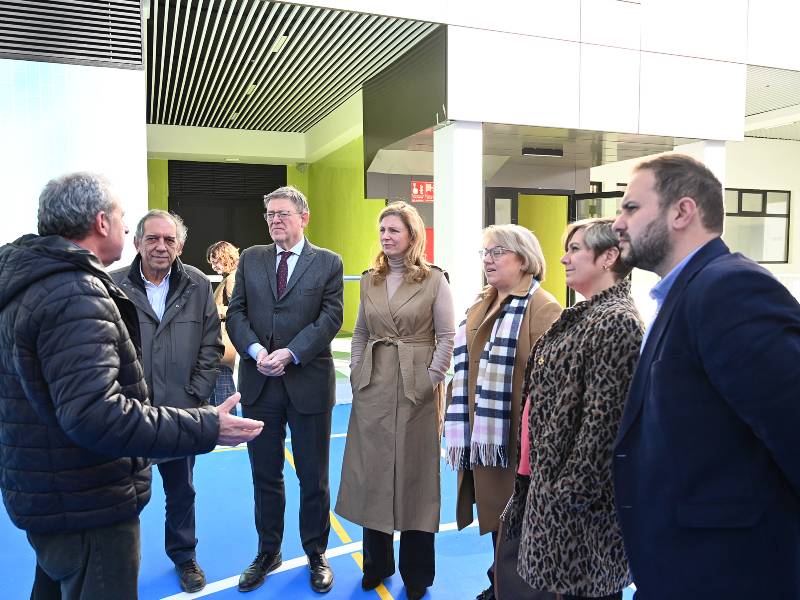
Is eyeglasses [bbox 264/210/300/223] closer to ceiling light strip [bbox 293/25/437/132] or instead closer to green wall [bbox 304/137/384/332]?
ceiling light strip [bbox 293/25/437/132]

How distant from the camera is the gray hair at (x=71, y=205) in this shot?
160 centimetres

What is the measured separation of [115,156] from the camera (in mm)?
5191

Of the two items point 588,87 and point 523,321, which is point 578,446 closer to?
point 523,321

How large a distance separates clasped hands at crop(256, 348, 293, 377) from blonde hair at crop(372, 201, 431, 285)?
530 mm

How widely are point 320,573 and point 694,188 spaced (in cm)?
236

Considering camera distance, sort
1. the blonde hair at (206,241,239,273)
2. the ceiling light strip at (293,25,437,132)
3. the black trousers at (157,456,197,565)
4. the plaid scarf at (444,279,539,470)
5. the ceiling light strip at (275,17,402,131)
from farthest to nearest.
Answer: the ceiling light strip at (293,25,437,132) → the ceiling light strip at (275,17,402,131) → the blonde hair at (206,241,239,273) → the black trousers at (157,456,197,565) → the plaid scarf at (444,279,539,470)

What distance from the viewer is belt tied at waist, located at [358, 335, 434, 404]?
2.72m

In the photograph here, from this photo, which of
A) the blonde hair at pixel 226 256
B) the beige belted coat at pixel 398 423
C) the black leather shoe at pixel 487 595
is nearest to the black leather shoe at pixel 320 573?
the beige belted coat at pixel 398 423

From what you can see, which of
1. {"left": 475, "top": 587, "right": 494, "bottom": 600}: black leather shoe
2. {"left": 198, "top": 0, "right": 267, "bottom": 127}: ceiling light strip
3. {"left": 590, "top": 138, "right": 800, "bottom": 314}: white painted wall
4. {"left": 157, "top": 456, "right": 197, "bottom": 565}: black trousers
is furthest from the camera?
{"left": 590, "top": 138, "right": 800, "bottom": 314}: white painted wall

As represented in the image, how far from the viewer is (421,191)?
883 cm

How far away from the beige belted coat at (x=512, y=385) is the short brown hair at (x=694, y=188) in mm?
1090

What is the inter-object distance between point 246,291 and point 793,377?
2.38 meters

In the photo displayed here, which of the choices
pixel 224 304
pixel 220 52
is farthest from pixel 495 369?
pixel 220 52

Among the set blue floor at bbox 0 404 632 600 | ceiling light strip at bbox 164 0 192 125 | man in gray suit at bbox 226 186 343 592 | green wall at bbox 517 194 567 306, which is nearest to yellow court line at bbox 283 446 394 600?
blue floor at bbox 0 404 632 600
